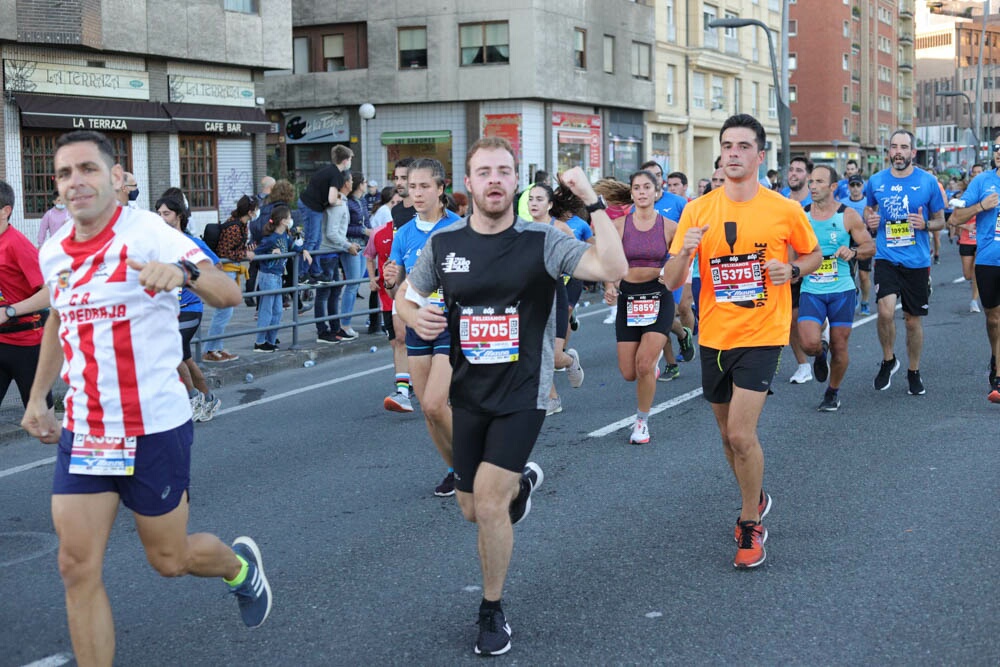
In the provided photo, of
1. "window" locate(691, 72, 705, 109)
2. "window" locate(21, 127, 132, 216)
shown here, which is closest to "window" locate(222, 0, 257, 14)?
"window" locate(21, 127, 132, 216)

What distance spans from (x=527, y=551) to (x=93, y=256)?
2764mm

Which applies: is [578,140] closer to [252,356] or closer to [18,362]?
[252,356]

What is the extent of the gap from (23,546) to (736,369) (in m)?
3.68

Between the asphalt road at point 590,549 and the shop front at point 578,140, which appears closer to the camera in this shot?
the asphalt road at point 590,549

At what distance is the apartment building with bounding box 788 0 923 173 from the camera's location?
3155 inches

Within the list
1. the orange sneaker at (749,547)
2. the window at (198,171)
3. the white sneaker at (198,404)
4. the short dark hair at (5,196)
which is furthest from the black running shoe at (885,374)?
the window at (198,171)

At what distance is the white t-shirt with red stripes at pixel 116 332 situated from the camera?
4098mm

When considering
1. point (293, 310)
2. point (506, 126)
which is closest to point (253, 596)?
point (293, 310)

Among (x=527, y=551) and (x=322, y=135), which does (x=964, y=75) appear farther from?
(x=527, y=551)

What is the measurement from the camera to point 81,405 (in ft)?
13.6

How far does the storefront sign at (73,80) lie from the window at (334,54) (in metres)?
17.2

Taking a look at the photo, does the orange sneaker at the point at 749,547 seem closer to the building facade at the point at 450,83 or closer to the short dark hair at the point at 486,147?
the short dark hair at the point at 486,147

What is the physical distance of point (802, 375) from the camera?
1144 centimetres

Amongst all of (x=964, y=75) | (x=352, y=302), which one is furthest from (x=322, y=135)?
(x=964, y=75)
